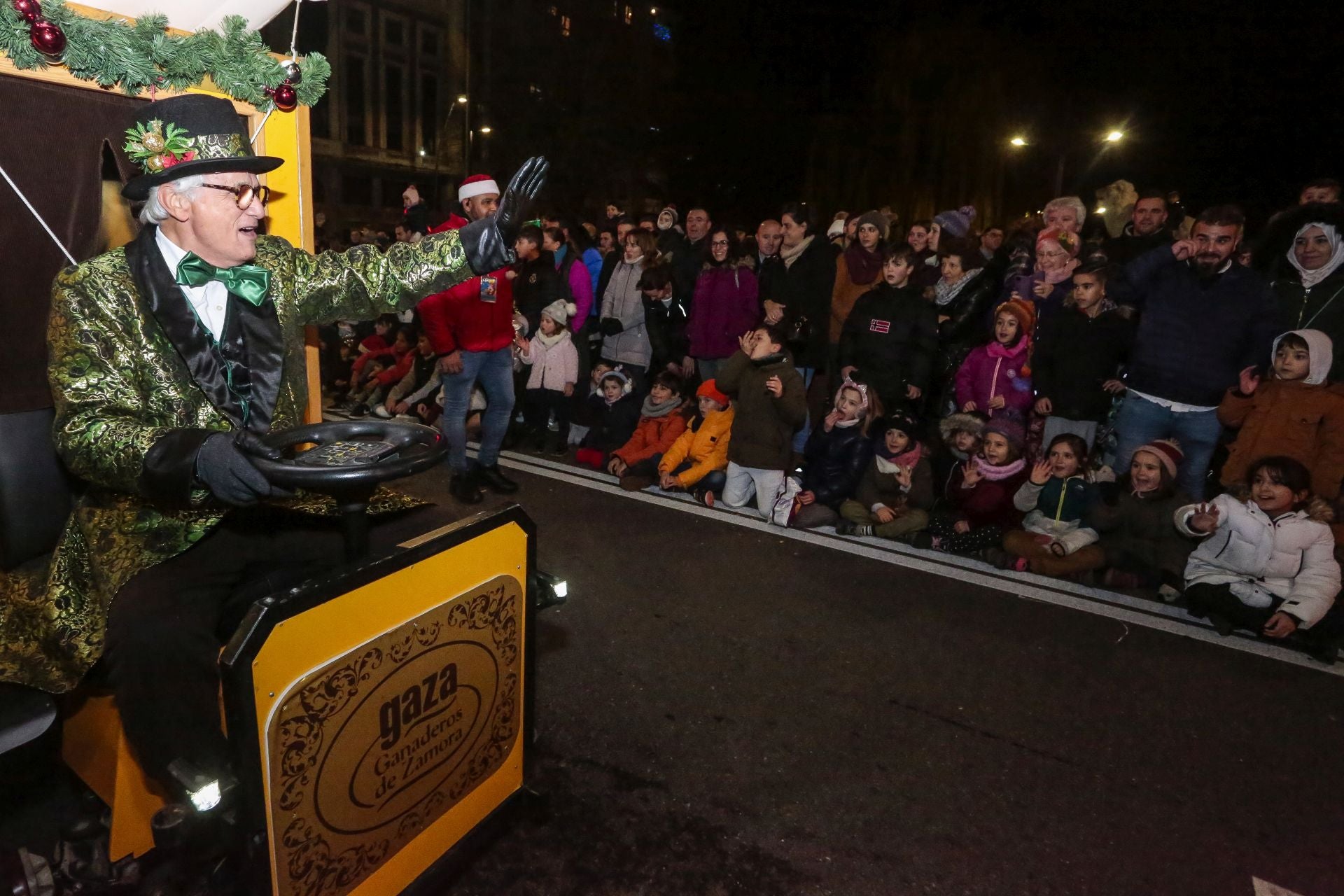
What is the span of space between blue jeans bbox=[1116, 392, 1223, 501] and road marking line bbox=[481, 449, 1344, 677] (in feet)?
2.84

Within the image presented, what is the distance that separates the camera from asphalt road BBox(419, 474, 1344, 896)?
2160mm

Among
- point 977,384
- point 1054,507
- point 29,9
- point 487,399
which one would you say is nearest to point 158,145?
point 29,9

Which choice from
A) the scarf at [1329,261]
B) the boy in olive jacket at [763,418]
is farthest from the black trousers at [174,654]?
the scarf at [1329,261]

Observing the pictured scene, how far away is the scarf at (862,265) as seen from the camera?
563cm

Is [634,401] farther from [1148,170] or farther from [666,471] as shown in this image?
[1148,170]

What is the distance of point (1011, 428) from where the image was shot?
464 centimetres

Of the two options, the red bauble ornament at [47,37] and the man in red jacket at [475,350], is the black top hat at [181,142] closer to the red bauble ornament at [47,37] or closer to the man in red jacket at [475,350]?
the red bauble ornament at [47,37]

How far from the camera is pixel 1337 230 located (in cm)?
430

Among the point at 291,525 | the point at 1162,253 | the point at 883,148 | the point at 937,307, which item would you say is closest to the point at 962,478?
the point at 937,307

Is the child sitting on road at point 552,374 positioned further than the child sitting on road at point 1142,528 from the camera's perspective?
Yes

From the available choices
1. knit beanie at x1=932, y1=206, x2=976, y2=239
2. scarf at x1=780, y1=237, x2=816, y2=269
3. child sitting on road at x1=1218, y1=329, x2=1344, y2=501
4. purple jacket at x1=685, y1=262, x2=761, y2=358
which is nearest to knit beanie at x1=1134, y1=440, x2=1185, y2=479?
child sitting on road at x1=1218, y1=329, x2=1344, y2=501

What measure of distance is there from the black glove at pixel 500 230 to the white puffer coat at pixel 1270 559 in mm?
3390

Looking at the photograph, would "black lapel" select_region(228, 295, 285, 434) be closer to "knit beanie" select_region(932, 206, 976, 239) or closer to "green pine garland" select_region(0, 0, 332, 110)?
"green pine garland" select_region(0, 0, 332, 110)

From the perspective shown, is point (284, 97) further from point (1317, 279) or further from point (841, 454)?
point (1317, 279)
